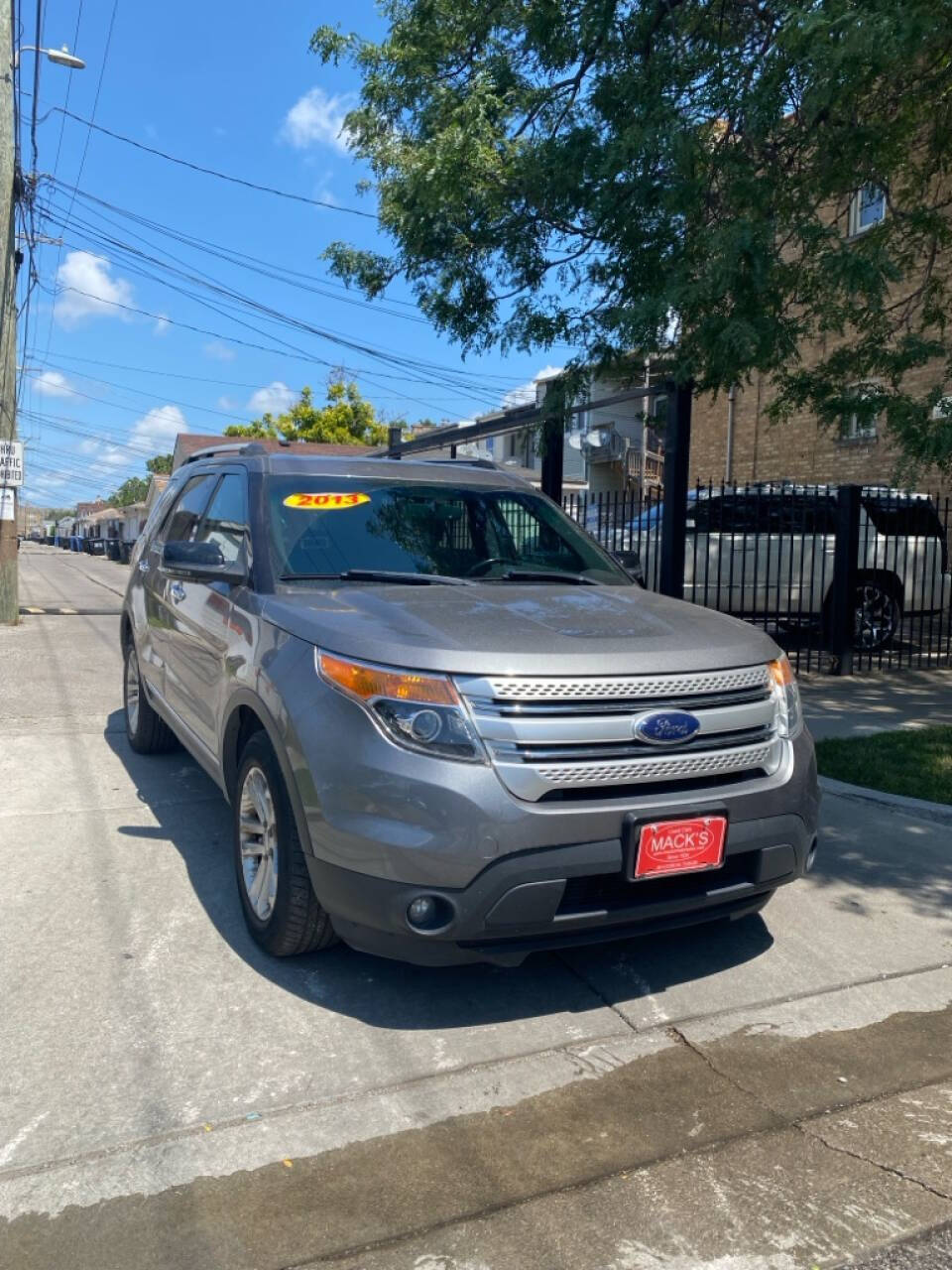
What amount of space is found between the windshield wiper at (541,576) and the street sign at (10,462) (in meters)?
11.7

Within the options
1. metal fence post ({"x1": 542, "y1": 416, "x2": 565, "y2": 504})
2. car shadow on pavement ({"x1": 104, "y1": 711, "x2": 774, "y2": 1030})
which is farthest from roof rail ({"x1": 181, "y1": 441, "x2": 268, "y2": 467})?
metal fence post ({"x1": 542, "y1": 416, "x2": 565, "y2": 504})

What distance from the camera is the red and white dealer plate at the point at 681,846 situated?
10.7 ft

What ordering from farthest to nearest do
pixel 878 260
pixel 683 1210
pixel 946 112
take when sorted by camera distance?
pixel 946 112
pixel 878 260
pixel 683 1210

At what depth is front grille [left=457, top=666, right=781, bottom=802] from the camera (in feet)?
10.5

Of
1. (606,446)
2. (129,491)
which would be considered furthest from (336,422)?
(129,491)

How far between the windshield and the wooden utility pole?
1080 cm

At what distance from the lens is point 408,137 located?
370 inches

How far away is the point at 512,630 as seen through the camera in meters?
3.51

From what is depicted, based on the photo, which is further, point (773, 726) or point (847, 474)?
point (847, 474)

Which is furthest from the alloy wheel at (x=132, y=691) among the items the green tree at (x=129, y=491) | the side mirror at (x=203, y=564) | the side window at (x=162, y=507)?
the green tree at (x=129, y=491)

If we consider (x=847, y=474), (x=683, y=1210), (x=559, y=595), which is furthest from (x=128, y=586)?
(x=847, y=474)

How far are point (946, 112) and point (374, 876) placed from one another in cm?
814

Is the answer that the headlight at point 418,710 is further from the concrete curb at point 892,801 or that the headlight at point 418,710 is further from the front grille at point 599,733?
the concrete curb at point 892,801

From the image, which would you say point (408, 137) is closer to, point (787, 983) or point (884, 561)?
point (884, 561)
